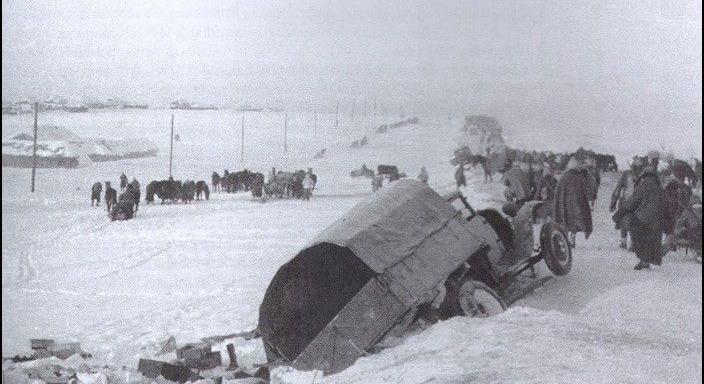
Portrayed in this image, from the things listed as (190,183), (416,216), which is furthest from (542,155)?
(416,216)

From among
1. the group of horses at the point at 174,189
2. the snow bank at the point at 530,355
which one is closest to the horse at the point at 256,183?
the group of horses at the point at 174,189

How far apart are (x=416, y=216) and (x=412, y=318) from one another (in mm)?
1000

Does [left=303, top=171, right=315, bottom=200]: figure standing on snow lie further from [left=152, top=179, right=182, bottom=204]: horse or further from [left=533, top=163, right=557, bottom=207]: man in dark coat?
[left=533, top=163, right=557, bottom=207]: man in dark coat

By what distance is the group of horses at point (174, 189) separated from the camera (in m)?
12.4

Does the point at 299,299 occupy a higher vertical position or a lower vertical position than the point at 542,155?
lower

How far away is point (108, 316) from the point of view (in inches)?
309

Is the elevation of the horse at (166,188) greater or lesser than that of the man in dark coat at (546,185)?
lesser

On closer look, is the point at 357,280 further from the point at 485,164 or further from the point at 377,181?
the point at 485,164

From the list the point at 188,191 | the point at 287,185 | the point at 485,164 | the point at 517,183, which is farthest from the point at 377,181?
the point at 485,164

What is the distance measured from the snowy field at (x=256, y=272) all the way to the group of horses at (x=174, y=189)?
200mm

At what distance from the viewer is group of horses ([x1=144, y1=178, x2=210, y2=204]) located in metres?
12.4

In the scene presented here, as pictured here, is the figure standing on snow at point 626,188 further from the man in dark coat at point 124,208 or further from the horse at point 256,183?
the man in dark coat at point 124,208

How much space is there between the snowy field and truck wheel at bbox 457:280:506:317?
40 cm

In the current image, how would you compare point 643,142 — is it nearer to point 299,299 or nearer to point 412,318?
point 412,318
